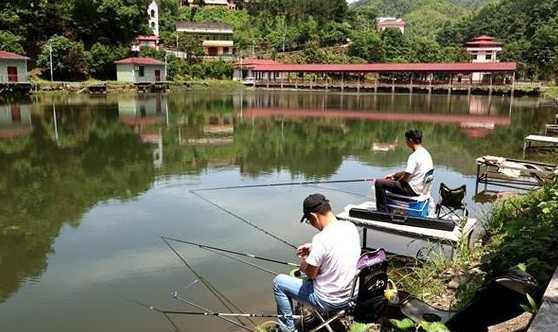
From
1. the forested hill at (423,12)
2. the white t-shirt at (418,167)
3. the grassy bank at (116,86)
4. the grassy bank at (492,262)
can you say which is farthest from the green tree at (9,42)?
the forested hill at (423,12)

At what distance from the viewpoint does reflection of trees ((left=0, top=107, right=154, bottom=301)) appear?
248 inches

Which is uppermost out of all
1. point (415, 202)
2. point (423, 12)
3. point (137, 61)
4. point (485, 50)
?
point (423, 12)

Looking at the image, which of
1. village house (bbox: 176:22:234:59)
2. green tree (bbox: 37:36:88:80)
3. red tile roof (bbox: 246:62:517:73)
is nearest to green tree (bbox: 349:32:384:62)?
village house (bbox: 176:22:234:59)

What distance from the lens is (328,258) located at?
130 inches

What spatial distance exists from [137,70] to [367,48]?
3036 cm

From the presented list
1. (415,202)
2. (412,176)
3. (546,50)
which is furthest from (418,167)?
(546,50)

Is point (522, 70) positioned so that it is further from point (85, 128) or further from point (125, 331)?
point (125, 331)

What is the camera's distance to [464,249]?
5.18 meters

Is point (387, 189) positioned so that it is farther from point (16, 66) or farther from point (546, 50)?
point (546, 50)

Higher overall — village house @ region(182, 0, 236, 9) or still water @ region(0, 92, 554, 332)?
village house @ region(182, 0, 236, 9)

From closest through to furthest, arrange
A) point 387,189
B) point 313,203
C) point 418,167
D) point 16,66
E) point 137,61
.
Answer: point 313,203, point 418,167, point 387,189, point 16,66, point 137,61

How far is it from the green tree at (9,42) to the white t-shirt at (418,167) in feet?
141

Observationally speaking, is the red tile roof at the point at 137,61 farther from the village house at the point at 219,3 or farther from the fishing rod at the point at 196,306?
the fishing rod at the point at 196,306

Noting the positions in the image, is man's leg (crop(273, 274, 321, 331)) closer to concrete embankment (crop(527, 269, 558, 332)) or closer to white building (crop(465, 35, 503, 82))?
concrete embankment (crop(527, 269, 558, 332))
